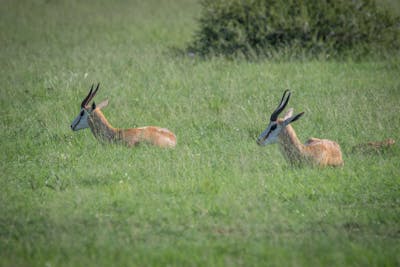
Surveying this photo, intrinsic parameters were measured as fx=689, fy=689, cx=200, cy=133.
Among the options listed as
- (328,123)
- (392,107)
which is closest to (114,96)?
(328,123)

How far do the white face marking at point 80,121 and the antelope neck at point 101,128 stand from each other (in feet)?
0.21

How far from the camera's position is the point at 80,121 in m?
10.6

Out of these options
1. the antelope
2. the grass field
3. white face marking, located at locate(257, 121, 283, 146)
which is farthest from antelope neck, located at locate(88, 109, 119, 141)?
white face marking, located at locate(257, 121, 283, 146)

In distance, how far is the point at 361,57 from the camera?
52.2 feet

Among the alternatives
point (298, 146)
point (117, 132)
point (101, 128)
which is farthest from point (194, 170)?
point (101, 128)

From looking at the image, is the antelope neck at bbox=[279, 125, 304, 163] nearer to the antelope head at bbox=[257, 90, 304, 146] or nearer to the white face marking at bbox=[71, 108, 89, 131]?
the antelope head at bbox=[257, 90, 304, 146]

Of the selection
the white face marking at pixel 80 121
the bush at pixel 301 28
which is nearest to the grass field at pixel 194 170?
the white face marking at pixel 80 121

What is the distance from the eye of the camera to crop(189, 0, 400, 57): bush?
53.3 feet

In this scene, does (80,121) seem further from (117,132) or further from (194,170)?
(194,170)

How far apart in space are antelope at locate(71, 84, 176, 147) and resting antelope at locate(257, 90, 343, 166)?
1.41m

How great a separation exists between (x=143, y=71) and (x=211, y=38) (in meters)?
2.77

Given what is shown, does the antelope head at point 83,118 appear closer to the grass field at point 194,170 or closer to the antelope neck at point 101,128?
the antelope neck at point 101,128

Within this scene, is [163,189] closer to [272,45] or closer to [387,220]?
[387,220]

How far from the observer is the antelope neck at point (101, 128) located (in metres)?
10.3
